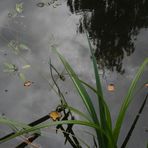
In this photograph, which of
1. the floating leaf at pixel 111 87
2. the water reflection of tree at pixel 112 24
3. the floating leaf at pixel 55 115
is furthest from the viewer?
the water reflection of tree at pixel 112 24

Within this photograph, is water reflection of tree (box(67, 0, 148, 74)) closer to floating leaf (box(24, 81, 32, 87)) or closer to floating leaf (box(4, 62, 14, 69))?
floating leaf (box(24, 81, 32, 87))

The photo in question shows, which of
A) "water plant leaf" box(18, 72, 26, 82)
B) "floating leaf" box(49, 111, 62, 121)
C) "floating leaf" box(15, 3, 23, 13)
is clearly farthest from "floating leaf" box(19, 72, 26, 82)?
"floating leaf" box(15, 3, 23, 13)

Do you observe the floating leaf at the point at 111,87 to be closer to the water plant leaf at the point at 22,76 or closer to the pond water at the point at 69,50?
the pond water at the point at 69,50

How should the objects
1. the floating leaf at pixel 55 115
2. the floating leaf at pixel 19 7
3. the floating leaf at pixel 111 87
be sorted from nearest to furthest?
the floating leaf at pixel 55 115, the floating leaf at pixel 111 87, the floating leaf at pixel 19 7

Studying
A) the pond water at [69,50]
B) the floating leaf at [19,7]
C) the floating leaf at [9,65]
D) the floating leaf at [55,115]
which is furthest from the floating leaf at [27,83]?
the floating leaf at [19,7]

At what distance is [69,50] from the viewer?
9.07 ft

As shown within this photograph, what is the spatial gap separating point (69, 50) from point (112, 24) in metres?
0.48

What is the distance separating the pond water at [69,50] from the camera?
2.32 metres

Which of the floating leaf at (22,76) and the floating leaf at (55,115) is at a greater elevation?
the floating leaf at (22,76)

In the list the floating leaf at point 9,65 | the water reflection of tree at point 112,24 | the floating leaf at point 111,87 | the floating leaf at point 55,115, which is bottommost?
the floating leaf at point 55,115

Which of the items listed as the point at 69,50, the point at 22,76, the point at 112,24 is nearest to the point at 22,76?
the point at 22,76

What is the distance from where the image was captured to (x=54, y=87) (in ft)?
8.09

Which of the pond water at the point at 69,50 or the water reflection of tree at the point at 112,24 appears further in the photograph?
the water reflection of tree at the point at 112,24

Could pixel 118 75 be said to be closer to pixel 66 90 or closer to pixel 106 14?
pixel 66 90
